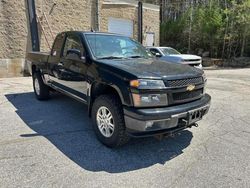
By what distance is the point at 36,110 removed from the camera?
5.84 m

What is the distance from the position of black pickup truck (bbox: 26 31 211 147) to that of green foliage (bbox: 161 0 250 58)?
58.0 feet

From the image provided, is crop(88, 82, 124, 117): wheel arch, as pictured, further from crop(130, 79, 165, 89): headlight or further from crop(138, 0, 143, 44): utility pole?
crop(138, 0, 143, 44): utility pole

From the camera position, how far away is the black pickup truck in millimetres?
3258

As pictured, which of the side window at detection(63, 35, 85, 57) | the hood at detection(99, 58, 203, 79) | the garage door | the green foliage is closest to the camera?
the hood at detection(99, 58, 203, 79)

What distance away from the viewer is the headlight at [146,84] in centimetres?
323

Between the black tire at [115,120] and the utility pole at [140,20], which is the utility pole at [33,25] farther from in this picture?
the black tire at [115,120]

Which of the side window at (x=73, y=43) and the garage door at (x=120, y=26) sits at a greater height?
the garage door at (x=120, y=26)

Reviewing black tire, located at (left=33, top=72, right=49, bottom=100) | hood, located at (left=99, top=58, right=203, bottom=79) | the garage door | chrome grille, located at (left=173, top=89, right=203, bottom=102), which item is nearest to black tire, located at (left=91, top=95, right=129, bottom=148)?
hood, located at (left=99, top=58, right=203, bottom=79)

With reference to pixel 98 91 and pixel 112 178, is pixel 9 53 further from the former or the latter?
pixel 112 178

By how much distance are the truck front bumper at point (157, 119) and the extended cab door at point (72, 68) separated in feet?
4.56

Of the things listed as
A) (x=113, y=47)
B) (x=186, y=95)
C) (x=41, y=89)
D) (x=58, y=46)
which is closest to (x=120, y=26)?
(x=41, y=89)


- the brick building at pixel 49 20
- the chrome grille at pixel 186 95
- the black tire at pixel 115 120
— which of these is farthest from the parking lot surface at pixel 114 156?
the brick building at pixel 49 20

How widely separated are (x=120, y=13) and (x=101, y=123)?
13987 millimetres

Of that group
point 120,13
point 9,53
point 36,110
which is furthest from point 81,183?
point 120,13
